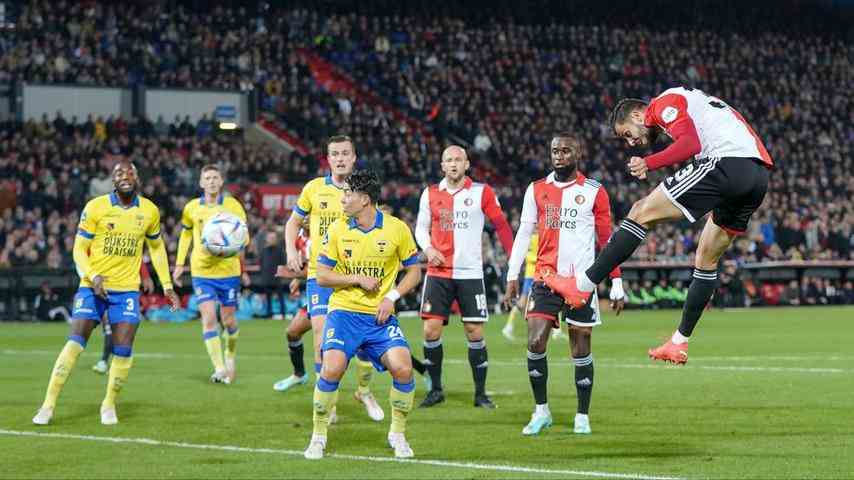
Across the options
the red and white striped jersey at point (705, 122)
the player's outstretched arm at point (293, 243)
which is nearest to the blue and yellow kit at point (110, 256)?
the player's outstretched arm at point (293, 243)

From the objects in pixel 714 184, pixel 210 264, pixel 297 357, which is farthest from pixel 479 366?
pixel 210 264

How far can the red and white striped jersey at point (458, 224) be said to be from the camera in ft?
46.0

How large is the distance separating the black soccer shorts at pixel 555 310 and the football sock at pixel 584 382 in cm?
34

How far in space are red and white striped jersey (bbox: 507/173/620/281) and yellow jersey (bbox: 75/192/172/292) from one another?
3868 millimetres

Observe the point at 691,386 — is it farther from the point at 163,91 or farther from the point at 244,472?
the point at 163,91

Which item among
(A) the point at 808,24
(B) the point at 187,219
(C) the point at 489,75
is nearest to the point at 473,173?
(C) the point at 489,75

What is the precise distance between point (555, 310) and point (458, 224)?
2.65 meters

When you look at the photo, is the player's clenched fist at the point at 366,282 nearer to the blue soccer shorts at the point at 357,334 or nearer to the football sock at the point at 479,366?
the blue soccer shorts at the point at 357,334

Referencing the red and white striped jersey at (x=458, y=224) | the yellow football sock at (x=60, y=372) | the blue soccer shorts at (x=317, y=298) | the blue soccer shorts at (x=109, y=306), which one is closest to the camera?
the blue soccer shorts at (x=317, y=298)

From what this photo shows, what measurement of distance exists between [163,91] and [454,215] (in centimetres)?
2888

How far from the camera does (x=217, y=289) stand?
672 inches

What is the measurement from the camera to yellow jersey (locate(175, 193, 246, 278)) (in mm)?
17047

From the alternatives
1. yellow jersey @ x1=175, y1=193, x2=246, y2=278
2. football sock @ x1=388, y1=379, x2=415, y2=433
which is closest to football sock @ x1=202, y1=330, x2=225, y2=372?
yellow jersey @ x1=175, y1=193, x2=246, y2=278

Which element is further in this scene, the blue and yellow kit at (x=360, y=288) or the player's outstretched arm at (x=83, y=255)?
the player's outstretched arm at (x=83, y=255)
